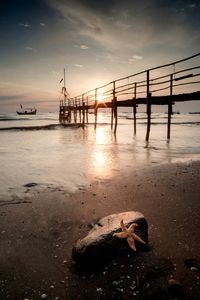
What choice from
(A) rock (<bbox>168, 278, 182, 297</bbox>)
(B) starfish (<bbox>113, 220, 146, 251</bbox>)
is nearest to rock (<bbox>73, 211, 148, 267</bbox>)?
(B) starfish (<bbox>113, 220, 146, 251</bbox>)

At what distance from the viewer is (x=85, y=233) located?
13.1 feet

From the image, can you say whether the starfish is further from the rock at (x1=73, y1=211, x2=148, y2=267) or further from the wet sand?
the wet sand

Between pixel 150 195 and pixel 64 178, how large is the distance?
99.1 inches

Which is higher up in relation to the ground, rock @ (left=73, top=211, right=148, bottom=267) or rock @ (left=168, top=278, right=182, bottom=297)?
rock @ (left=73, top=211, right=148, bottom=267)

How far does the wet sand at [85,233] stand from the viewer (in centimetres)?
284

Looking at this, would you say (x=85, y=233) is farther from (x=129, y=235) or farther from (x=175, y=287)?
(x=175, y=287)

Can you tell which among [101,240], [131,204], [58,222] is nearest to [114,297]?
[101,240]

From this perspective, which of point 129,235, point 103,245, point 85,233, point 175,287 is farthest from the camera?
point 85,233

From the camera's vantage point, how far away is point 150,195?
5.48m

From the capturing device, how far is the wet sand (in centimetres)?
284

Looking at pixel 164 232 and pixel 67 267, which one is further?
pixel 164 232

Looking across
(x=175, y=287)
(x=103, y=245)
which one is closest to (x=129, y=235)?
(x=103, y=245)

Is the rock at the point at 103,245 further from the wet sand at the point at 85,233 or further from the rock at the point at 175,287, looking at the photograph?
the rock at the point at 175,287

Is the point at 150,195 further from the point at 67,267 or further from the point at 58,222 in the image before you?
the point at 67,267
